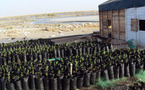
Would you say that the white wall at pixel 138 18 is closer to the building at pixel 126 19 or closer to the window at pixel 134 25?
the building at pixel 126 19

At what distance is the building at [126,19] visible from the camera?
12.1 metres

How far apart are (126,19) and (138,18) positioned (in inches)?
48.3

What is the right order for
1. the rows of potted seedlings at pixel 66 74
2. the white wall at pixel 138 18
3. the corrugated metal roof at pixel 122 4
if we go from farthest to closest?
the white wall at pixel 138 18
the corrugated metal roof at pixel 122 4
the rows of potted seedlings at pixel 66 74

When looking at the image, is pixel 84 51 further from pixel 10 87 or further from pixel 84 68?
pixel 10 87

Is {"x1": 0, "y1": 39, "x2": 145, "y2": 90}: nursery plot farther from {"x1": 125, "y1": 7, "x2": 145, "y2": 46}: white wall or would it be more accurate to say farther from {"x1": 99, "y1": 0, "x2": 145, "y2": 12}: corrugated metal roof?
{"x1": 99, "y1": 0, "x2": 145, "y2": 12}: corrugated metal roof

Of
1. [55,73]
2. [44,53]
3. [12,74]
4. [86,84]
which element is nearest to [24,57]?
[44,53]

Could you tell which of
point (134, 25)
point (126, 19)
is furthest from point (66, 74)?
point (126, 19)

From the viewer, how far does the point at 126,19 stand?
523 inches

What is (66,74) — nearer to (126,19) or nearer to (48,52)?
(48,52)

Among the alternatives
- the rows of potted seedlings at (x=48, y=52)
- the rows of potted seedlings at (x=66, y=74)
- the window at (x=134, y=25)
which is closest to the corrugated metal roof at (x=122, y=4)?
the window at (x=134, y=25)

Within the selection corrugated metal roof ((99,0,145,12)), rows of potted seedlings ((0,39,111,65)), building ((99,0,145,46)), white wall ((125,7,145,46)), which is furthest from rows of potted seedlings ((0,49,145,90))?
corrugated metal roof ((99,0,145,12))

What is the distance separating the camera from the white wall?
11.9m

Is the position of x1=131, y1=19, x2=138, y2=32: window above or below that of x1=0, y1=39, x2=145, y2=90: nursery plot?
above

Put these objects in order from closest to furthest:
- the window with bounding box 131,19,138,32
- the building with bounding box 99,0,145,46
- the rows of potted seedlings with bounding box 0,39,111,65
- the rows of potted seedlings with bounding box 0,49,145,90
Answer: the rows of potted seedlings with bounding box 0,49,145,90
the rows of potted seedlings with bounding box 0,39,111,65
the building with bounding box 99,0,145,46
the window with bounding box 131,19,138,32
